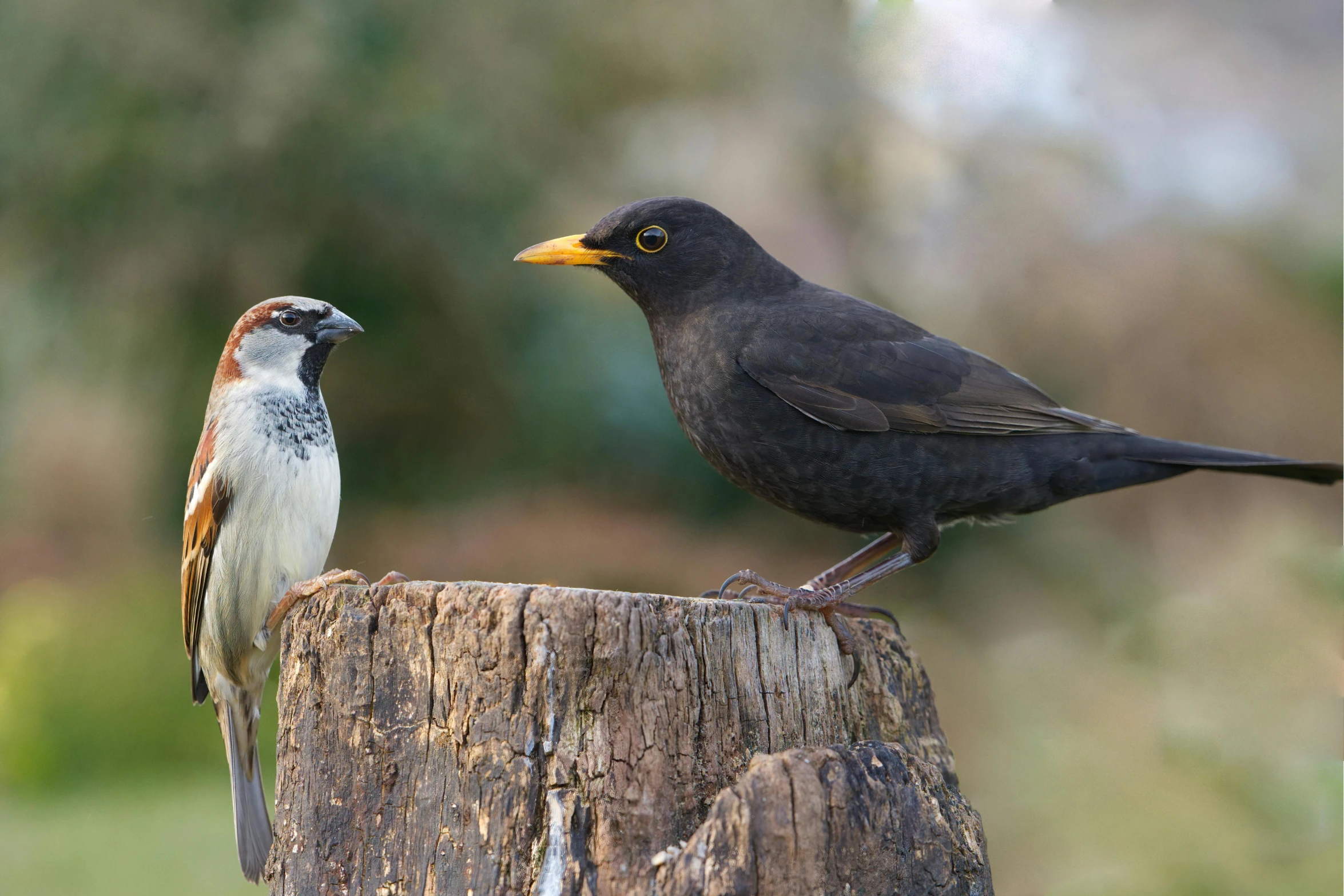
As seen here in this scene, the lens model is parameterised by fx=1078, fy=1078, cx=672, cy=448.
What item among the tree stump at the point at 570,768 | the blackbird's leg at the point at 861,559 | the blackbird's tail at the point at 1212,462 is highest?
the blackbird's tail at the point at 1212,462

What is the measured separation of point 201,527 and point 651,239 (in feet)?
5.46

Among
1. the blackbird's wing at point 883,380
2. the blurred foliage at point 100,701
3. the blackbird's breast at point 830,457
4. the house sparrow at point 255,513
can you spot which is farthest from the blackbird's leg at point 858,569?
the blurred foliage at point 100,701

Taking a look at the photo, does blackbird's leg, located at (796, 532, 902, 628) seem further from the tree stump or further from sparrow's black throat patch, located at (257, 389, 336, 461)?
sparrow's black throat patch, located at (257, 389, 336, 461)

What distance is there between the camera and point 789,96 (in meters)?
9.54

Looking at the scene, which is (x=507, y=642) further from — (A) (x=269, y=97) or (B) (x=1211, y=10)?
(B) (x=1211, y=10)

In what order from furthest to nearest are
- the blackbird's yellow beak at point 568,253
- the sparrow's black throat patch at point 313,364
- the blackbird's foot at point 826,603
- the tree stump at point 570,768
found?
the blackbird's yellow beak at point 568,253
the sparrow's black throat patch at point 313,364
the blackbird's foot at point 826,603
the tree stump at point 570,768

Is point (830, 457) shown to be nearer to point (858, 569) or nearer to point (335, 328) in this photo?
point (858, 569)

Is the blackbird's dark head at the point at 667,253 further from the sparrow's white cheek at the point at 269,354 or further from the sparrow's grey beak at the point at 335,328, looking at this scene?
the sparrow's white cheek at the point at 269,354

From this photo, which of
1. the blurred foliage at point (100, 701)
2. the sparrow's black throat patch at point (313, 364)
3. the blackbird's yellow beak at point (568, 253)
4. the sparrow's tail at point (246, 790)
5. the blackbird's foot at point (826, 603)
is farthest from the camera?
the blurred foliage at point (100, 701)

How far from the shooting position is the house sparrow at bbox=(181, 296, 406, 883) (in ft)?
10.2

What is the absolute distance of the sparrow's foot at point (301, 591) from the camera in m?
2.79

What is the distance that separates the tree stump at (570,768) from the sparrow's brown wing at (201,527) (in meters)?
0.82

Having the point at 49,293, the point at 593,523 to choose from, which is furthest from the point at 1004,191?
the point at 49,293

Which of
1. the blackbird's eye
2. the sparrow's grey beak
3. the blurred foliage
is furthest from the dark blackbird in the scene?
the blurred foliage
